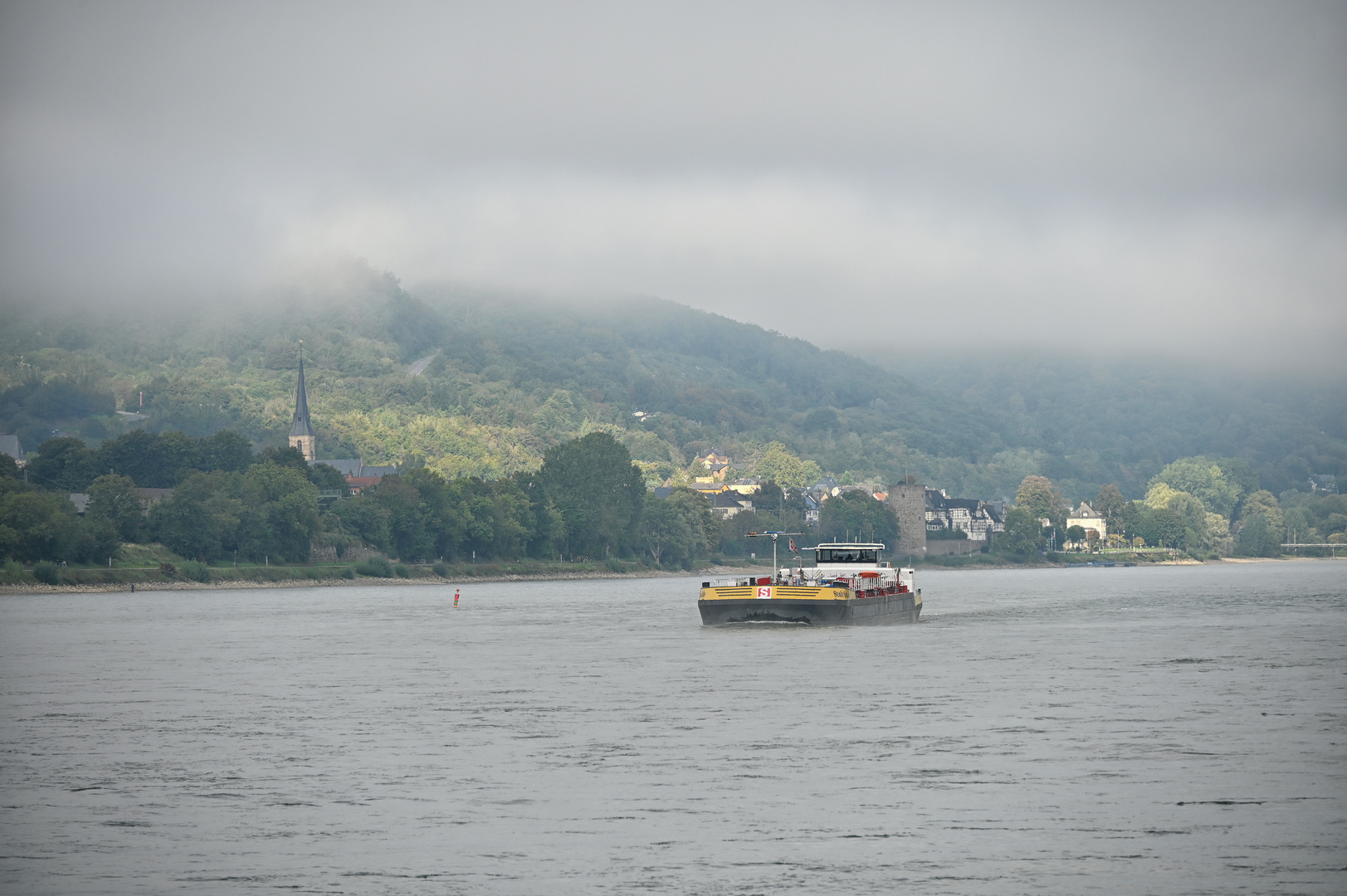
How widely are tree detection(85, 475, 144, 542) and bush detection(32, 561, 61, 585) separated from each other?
1352 centimetres

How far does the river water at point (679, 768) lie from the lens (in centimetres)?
2250

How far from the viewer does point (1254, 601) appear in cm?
11325

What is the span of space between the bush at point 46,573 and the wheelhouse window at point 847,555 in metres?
67.6

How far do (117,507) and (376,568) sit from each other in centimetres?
2976

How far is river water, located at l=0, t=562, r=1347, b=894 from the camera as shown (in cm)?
2250

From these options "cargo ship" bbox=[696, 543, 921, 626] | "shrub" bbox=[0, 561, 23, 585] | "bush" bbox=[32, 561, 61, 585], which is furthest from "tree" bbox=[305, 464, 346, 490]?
"cargo ship" bbox=[696, 543, 921, 626]

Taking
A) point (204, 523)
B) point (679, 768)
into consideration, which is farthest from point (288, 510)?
point (679, 768)

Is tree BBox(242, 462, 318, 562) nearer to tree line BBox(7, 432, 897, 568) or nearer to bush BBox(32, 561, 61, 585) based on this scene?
tree line BBox(7, 432, 897, 568)

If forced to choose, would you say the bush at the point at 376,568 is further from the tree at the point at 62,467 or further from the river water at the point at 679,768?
the river water at the point at 679,768

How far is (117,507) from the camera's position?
480ft

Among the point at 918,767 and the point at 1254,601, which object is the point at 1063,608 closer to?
the point at 1254,601

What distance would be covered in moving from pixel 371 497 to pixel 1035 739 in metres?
148

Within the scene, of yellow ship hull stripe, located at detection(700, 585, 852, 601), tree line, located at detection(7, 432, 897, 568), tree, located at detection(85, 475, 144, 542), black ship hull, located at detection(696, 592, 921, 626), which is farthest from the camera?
tree, located at detection(85, 475, 144, 542)

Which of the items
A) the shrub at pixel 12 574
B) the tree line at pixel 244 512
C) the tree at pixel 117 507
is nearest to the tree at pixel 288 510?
the tree line at pixel 244 512
